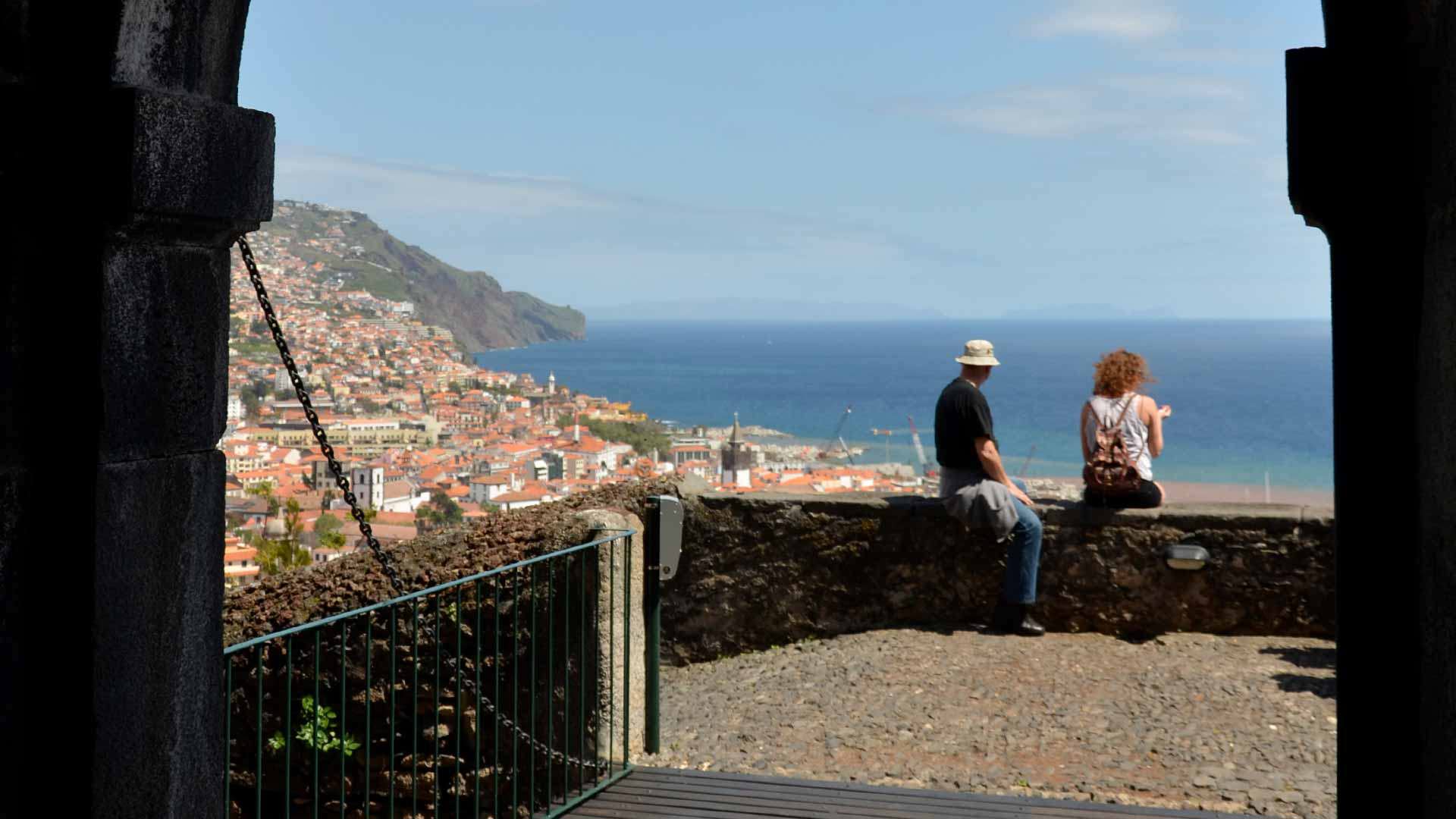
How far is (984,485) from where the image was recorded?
6.90 meters

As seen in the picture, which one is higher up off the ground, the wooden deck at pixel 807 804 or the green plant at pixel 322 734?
the wooden deck at pixel 807 804

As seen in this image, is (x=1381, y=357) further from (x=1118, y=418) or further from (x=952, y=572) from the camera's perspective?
(x=952, y=572)

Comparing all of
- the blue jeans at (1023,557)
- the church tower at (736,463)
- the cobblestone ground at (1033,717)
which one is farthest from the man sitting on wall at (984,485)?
the church tower at (736,463)

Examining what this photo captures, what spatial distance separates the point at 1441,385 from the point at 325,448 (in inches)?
121

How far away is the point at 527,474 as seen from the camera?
1809cm

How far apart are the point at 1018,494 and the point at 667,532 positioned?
7.67ft

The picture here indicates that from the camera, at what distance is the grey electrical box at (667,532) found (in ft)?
17.6

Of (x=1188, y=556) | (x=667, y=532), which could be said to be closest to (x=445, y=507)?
(x=1188, y=556)

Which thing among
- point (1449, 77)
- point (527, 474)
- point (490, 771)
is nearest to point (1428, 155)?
point (1449, 77)

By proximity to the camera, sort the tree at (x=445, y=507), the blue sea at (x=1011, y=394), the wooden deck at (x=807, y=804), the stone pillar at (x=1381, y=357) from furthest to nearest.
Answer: the blue sea at (x=1011, y=394) < the tree at (x=445, y=507) < the wooden deck at (x=807, y=804) < the stone pillar at (x=1381, y=357)

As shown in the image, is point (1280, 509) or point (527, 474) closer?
point (1280, 509)

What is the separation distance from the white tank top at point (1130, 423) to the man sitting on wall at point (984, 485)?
56 centimetres

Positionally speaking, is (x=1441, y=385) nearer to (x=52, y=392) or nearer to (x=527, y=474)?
(x=52, y=392)

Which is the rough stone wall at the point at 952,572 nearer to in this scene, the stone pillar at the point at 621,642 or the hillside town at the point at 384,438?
the hillside town at the point at 384,438
